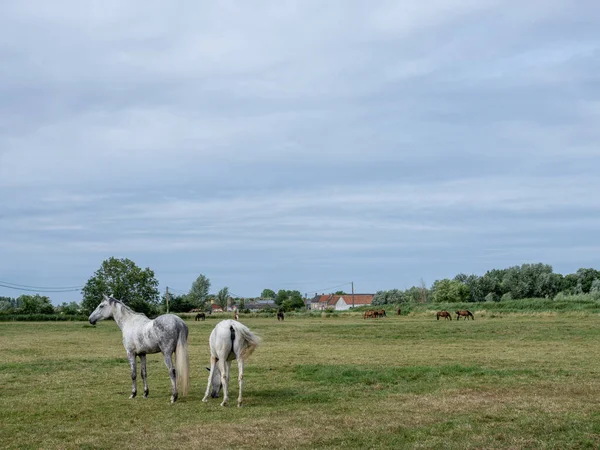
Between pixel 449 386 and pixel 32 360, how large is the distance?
651 inches

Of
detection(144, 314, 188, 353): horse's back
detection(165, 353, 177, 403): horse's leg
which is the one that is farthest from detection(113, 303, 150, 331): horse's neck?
detection(165, 353, 177, 403): horse's leg

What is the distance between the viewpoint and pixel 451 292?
12000cm

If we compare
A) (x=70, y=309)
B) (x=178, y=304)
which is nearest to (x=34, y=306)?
(x=70, y=309)

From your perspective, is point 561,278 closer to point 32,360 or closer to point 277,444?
point 32,360

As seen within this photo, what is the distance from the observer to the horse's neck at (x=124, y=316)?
14.9m

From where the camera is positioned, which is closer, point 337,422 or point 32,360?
point 337,422

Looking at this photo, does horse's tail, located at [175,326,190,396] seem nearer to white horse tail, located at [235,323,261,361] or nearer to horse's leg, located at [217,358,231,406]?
horse's leg, located at [217,358,231,406]

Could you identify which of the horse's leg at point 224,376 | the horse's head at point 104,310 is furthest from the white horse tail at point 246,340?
the horse's head at point 104,310

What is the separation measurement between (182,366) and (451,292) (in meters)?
111

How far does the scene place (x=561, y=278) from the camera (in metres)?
117

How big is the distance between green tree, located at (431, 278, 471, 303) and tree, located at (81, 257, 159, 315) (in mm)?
55086

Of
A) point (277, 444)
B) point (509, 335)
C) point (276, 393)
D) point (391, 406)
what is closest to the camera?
point (277, 444)

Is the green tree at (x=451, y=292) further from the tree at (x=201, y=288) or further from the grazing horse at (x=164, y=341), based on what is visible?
the grazing horse at (x=164, y=341)

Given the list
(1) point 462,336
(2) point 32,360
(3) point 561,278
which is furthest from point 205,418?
(3) point 561,278
